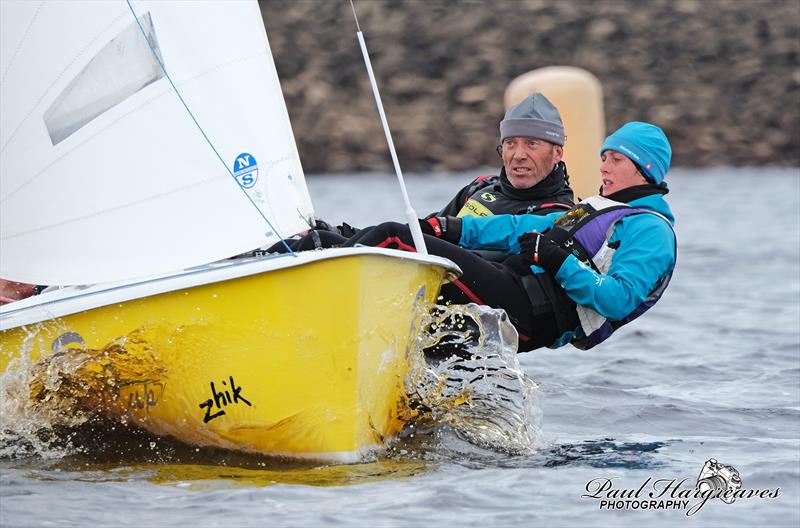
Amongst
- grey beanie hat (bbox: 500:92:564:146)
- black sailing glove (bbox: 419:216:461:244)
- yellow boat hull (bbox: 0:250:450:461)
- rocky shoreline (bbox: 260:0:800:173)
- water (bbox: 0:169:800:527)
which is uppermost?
rocky shoreline (bbox: 260:0:800:173)

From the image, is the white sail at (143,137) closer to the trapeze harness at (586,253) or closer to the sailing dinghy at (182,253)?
the sailing dinghy at (182,253)

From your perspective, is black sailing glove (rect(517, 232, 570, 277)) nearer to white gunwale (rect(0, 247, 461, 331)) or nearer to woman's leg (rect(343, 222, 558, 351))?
woman's leg (rect(343, 222, 558, 351))

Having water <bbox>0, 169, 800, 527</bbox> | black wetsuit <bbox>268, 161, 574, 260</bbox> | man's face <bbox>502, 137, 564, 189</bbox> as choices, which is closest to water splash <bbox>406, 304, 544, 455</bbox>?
water <bbox>0, 169, 800, 527</bbox>

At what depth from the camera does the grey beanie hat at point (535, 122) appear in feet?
18.3

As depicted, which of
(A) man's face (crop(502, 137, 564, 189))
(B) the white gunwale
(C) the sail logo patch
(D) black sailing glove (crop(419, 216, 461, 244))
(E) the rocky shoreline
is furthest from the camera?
(E) the rocky shoreline

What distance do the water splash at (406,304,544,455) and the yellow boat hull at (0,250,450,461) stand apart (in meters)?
0.24

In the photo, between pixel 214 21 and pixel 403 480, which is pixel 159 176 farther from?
pixel 403 480

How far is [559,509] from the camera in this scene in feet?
14.2

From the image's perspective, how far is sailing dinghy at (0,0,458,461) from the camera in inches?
179

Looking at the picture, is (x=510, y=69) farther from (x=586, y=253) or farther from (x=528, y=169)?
(x=586, y=253)

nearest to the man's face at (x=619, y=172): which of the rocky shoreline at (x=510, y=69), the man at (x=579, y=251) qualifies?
the man at (x=579, y=251)

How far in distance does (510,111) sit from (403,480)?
1.78m

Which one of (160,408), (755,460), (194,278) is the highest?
(194,278)

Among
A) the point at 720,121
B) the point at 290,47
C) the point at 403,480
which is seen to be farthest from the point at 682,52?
the point at 403,480
